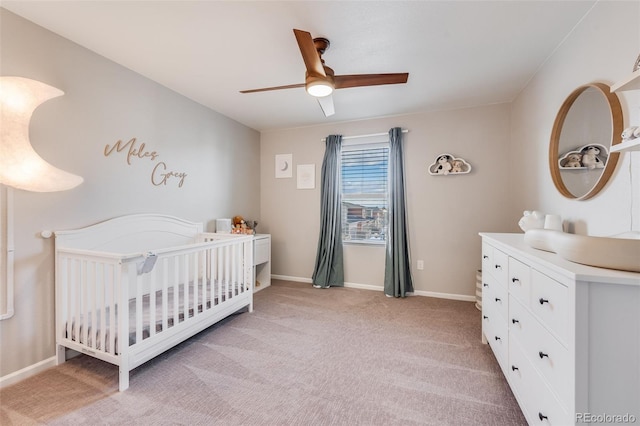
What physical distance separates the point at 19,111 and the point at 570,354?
3.10 m

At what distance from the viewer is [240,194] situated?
383cm

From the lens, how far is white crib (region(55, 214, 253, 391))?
165 cm

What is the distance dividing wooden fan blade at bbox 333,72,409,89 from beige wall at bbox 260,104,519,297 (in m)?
1.72

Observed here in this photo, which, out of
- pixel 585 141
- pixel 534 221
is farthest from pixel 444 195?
pixel 585 141

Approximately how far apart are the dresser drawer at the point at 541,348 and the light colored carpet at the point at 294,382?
1.51 feet

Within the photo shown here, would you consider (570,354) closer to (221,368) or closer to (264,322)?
(221,368)

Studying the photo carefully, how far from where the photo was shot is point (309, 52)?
61.0 inches

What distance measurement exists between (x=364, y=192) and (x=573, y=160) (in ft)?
7.34

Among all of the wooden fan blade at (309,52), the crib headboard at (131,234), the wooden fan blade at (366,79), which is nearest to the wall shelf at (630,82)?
the wooden fan blade at (366,79)

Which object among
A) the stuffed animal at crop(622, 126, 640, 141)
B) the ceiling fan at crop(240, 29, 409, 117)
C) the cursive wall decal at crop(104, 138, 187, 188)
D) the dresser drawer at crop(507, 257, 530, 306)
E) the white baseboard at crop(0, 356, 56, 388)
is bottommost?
the white baseboard at crop(0, 356, 56, 388)

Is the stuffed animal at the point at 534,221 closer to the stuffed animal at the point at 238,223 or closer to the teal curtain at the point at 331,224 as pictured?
the teal curtain at the point at 331,224

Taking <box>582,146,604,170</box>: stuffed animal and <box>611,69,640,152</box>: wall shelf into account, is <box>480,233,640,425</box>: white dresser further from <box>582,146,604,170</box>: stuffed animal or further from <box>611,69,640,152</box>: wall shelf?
<box>582,146,604,170</box>: stuffed animal

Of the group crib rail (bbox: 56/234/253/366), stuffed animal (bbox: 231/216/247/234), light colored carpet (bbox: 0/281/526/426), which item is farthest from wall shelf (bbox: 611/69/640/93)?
stuffed animal (bbox: 231/216/247/234)

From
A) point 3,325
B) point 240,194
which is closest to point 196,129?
point 240,194
